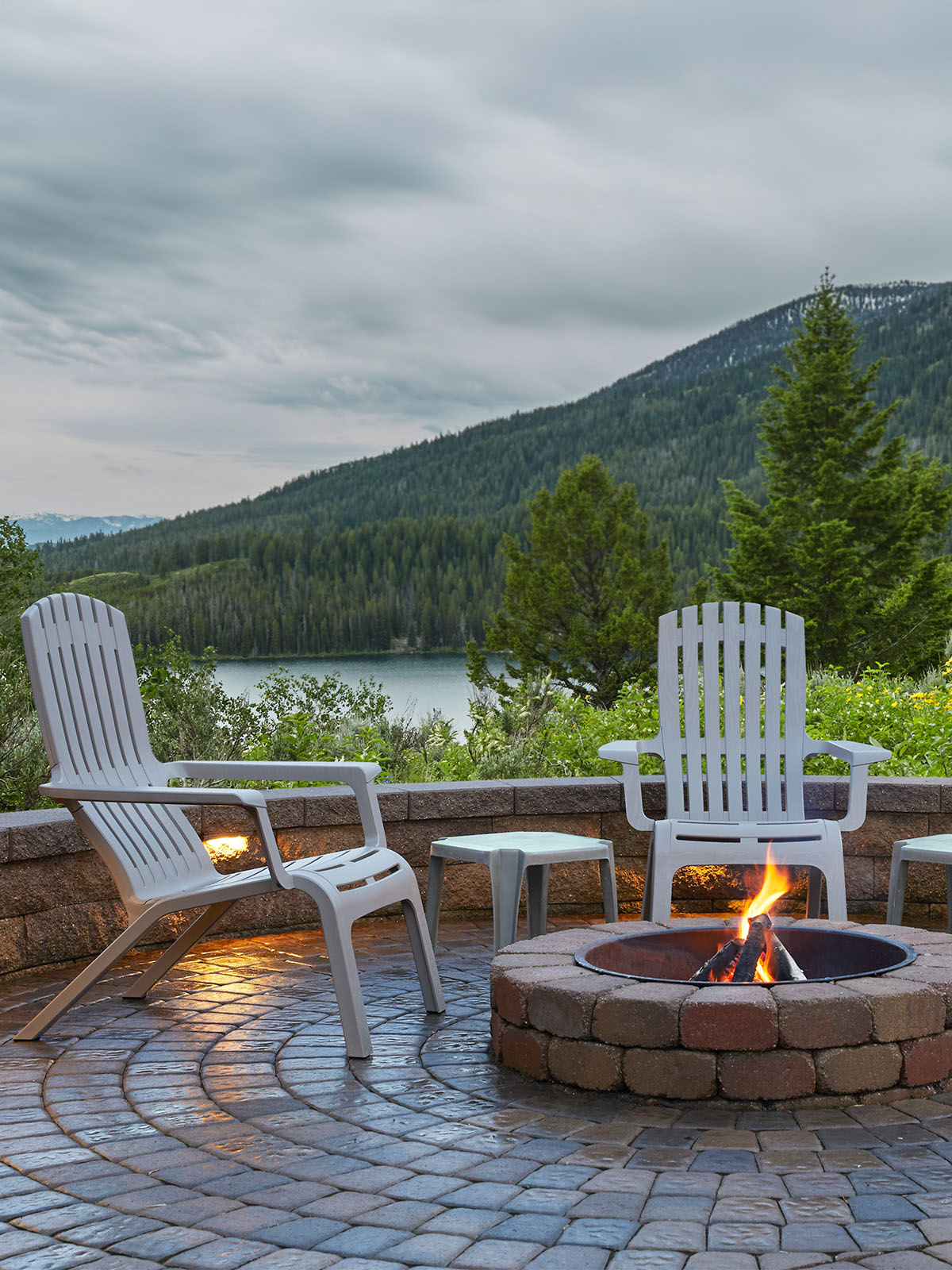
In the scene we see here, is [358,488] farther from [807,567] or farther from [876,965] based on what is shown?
[876,965]

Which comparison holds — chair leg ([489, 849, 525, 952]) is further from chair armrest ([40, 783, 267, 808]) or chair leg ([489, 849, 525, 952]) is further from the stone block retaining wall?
the stone block retaining wall

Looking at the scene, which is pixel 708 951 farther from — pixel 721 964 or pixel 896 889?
pixel 896 889

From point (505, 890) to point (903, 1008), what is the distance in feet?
4.35

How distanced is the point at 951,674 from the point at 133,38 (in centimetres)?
770

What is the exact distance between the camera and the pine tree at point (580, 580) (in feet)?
107

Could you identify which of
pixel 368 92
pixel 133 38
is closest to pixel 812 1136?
pixel 368 92

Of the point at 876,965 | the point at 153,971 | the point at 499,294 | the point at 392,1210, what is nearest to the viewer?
the point at 392,1210

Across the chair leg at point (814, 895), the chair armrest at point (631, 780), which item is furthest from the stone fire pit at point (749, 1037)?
the chair leg at point (814, 895)

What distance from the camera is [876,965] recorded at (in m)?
2.96

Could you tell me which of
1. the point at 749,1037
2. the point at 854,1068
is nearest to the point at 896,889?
→ the point at 854,1068

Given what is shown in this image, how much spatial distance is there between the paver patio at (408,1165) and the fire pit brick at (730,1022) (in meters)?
0.15

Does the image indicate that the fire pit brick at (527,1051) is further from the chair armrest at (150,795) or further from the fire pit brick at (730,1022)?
the chair armrest at (150,795)

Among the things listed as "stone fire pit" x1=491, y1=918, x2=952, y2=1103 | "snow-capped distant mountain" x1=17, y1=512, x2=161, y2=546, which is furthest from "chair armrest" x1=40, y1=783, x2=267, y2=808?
"snow-capped distant mountain" x1=17, y1=512, x2=161, y2=546

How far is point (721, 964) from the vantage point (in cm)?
290
